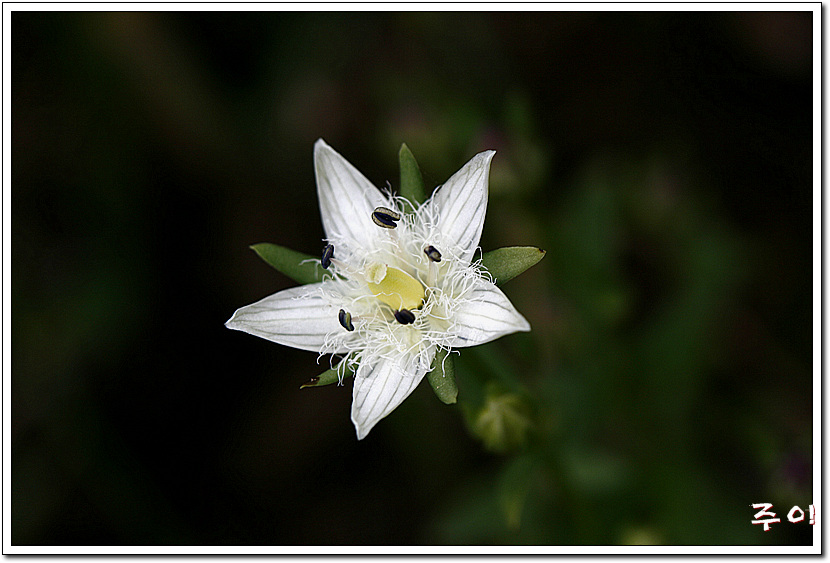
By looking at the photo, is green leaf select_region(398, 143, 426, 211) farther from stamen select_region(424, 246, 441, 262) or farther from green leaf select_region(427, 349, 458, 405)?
green leaf select_region(427, 349, 458, 405)

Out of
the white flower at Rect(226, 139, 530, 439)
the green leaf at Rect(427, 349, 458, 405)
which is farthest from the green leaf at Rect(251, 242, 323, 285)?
the green leaf at Rect(427, 349, 458, 405)

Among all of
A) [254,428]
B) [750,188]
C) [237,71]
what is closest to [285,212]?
[237,71]

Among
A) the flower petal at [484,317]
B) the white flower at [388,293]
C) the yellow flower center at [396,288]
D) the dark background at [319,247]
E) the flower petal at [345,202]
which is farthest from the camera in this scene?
the dark background at [319,247]

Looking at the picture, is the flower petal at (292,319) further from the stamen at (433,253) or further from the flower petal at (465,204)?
the flower petal at (465,204)

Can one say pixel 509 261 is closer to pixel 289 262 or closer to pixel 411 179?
pixel 411 179

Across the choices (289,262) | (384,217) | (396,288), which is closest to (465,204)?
(384,217)

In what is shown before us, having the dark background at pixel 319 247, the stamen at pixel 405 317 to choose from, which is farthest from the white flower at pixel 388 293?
the dark background at pixel 319 247

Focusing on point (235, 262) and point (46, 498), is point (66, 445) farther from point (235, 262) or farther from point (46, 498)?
point (235, 262)
